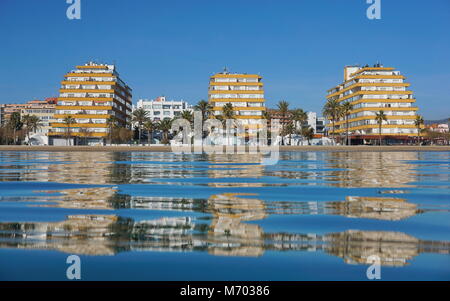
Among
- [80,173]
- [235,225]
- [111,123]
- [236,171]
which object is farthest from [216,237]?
[111,123]

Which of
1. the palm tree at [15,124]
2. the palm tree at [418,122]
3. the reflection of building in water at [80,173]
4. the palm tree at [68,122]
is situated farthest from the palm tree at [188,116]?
the reflection of building in water at [80,173]

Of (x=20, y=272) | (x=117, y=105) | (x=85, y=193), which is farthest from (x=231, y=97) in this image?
(x=20, y=272)

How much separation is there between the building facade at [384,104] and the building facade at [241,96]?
110 feet

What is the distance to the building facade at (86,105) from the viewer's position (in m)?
164

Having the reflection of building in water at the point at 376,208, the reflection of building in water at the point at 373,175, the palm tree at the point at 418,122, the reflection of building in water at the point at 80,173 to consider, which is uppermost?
the palm tree at the point at 418,122

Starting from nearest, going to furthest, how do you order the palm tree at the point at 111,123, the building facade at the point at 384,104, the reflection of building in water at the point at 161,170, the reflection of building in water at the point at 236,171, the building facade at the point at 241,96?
1. the reflection of building in water at the point at 236,171
2. the reflection of building in water at the point at 161,170
3. the palm tree at the point at 111,123
4. the building facade at the point at 384,104
5. the building facade at the point at 241,96

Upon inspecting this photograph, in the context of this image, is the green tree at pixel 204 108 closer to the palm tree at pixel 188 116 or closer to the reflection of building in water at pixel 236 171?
the palm tree at pixel 188 116

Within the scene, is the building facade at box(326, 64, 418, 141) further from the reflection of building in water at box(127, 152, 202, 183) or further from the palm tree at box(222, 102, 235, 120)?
the reflection of building in water at box(127, 152, 202, 183)

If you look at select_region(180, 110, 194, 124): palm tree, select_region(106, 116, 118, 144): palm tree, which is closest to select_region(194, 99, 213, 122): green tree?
select_region(180, 110, 194, 124): palm tree

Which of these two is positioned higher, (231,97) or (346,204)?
(231,97)

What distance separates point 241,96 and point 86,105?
51.5 meters
